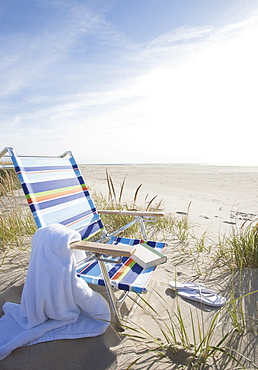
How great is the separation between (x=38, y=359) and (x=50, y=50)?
5075 mm

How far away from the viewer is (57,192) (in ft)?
7.95

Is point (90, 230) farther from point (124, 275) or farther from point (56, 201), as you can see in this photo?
point (124, 275)

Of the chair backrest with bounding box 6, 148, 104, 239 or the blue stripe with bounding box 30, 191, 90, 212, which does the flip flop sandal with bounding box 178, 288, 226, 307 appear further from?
the blue stripe with bounding box 30, 191, 90, 212

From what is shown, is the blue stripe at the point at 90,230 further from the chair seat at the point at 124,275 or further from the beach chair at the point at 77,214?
the chair seat at the point at 124,275

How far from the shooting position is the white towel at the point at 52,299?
1488mm

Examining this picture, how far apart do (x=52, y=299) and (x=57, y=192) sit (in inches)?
45.8

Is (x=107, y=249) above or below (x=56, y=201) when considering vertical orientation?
below

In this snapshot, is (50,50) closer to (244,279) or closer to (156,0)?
(156,0)

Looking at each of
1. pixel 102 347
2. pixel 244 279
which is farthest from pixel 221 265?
pixel 102 347

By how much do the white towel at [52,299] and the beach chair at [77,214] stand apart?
0.11 meters

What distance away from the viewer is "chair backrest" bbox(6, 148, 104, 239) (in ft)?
6.91

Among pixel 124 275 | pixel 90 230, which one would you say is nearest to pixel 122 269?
pixel 124 275

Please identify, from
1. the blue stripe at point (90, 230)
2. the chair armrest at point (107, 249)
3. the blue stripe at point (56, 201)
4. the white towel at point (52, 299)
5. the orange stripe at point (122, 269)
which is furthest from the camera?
the blue stripe at point (90, 230)

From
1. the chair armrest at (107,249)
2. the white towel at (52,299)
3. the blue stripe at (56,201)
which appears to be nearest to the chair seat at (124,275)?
the white towel at (52,299)
